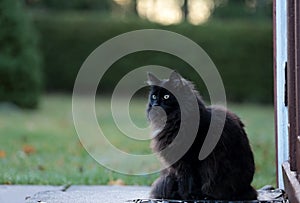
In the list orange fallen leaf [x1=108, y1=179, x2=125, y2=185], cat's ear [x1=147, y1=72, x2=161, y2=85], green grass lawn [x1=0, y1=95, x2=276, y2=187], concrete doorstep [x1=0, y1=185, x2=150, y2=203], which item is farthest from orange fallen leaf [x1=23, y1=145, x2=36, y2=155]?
cat's ear [x1=147, y1=72, x2=161, y2=85]

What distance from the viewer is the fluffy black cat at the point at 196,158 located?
328cm

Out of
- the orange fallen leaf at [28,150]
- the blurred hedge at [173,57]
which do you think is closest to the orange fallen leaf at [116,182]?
the orange fallen leaf at [28,150]

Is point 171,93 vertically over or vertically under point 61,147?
over

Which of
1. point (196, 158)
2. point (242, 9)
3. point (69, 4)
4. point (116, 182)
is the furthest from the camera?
point (242, 9)

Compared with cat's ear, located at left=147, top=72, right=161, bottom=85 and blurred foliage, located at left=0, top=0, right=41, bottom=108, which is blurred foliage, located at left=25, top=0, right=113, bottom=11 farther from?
cat's ear, located at left=147, top=72, right=161, bottom=85

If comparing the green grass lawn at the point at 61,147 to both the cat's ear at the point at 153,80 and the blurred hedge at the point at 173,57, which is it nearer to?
the cat's ear at the point at 153,80

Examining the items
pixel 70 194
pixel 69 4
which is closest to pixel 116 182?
pixel 70 194

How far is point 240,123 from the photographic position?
3523 mm

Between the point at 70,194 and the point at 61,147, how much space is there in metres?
3.75

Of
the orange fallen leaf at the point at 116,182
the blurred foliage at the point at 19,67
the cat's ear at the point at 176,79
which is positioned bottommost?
the orange fallen leaf at the point at 116,182

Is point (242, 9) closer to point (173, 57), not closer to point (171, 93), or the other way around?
point (173, 57)

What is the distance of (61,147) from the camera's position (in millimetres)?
7363

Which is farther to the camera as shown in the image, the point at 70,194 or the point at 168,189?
the point at 70,194

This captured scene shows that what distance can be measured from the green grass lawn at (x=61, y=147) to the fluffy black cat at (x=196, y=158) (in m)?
1.23
